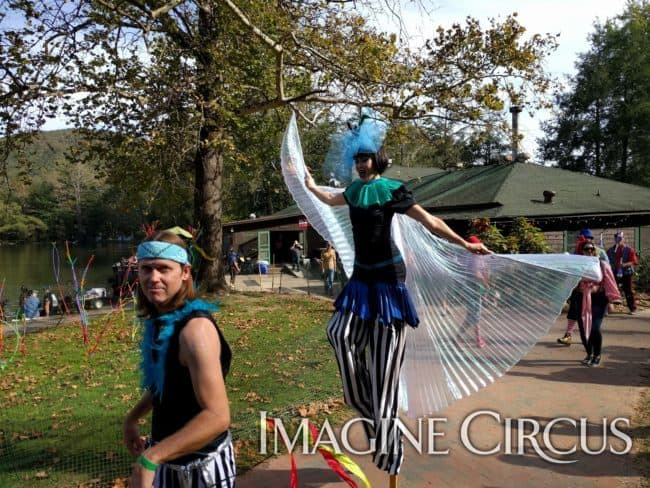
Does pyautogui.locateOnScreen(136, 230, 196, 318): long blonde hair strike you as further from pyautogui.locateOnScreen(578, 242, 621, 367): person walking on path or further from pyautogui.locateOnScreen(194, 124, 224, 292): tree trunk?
pyautogui.locateOnScreen(194, 124, 224, 292): tree trunk

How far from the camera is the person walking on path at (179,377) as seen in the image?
5.20 ft

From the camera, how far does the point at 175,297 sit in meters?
1.85

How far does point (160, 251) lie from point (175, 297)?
17 centimetres

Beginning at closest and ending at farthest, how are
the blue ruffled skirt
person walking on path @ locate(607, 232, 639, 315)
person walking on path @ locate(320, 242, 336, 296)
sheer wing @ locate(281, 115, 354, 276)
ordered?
the blue ruffled skirt → sheer wing @ locate(281, 115, 354, 276) → person walking on path @ locate(607, 232, 639, 315) → person walking on path @ locate(320, 242, 336, 296)

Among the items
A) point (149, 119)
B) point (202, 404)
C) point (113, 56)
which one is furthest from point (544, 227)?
point (202, 404)

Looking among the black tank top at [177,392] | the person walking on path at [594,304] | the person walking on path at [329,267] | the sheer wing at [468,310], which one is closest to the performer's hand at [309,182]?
the sheer wing at [468,310]

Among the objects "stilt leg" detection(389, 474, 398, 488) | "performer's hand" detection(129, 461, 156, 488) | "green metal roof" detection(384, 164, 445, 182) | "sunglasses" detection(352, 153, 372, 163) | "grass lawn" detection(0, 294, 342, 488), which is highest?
"green metal roof" detection(384, 164, 445, 182)

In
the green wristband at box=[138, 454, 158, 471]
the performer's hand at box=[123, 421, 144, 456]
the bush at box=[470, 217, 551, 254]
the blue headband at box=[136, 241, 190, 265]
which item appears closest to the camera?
the green wristband at box=[138, 454, 158, 471]

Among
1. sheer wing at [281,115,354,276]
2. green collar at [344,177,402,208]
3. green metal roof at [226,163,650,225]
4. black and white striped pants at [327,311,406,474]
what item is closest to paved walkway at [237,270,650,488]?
black and white striped pants at [327,311,406,474]

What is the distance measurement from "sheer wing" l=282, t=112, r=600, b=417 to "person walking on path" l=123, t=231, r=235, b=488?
1.85 meters

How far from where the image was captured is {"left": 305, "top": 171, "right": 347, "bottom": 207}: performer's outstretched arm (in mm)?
3557

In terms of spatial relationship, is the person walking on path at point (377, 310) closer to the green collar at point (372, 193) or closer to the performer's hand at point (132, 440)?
the green collar at point (372, 193)

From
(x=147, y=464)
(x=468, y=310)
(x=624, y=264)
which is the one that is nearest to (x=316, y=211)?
(x=468, y=310)

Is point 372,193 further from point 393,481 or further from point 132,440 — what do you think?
point 132,440
